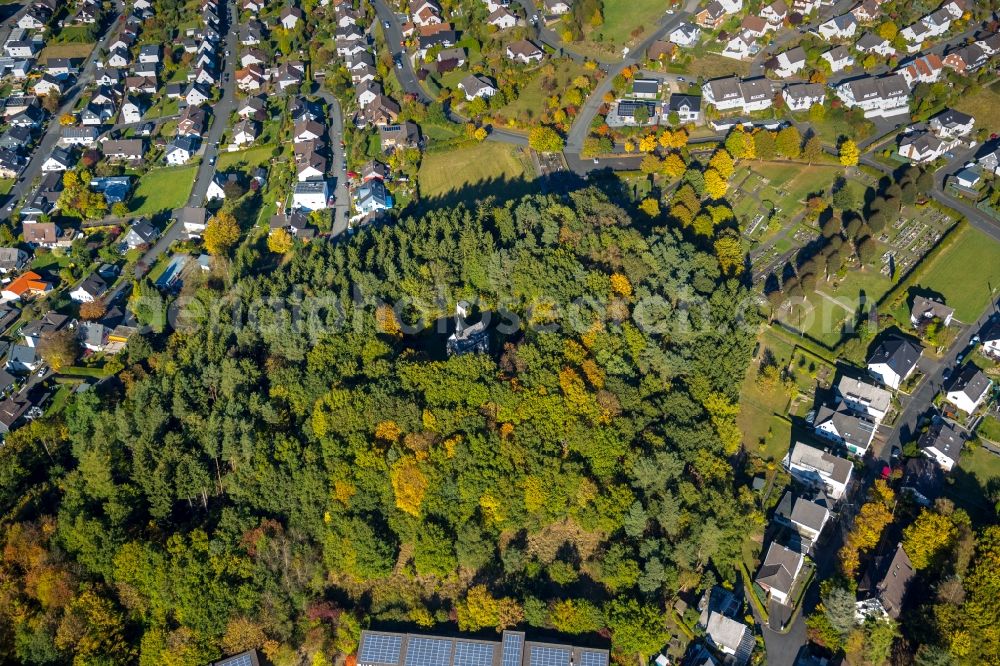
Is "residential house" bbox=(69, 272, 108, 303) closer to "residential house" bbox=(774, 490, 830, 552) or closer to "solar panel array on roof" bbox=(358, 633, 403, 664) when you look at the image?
"solar panel array on roof" bbox=(358, 633, 403, 664)

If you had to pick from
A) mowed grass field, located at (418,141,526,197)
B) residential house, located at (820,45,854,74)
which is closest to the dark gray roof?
mowed grass field, located at (418,141,526,197)

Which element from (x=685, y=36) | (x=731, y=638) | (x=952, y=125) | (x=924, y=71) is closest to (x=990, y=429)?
(x=731, y=638)

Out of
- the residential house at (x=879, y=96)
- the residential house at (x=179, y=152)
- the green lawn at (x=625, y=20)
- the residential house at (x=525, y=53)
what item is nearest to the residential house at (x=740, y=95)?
the residential house at (x=879, y=96)

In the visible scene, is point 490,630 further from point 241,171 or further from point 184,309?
point 241,171

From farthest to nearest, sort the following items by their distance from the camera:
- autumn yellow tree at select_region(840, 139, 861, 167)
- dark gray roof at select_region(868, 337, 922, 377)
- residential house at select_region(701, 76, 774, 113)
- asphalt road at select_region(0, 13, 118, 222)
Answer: asphalt road at select_region(0, 13, 118, 222), residential house at select_region(701, 76, 774, 113), autumn yellow tree at select_region(840, 139, 861, 167), dark gray roof at select_region(868, 337, 922, 377)

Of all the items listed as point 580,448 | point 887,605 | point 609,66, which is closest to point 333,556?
point 580,448

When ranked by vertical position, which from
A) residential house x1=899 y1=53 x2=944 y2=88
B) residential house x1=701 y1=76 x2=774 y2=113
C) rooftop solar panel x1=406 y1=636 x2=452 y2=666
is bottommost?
rooftop solar panel x1=406 y1=636 x2=452 y2=666

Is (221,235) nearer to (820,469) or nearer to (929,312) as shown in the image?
(820,469)

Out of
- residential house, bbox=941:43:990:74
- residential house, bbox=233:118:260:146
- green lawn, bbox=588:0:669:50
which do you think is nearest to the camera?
residential house, bbox=941:43:990:74
